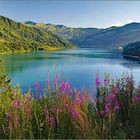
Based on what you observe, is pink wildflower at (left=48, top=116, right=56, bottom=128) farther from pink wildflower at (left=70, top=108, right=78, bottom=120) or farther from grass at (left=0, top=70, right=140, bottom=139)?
pink wildflower at (left=70, top=108, right=78, bottom=120)

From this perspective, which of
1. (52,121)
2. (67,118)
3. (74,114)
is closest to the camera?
(74,114)

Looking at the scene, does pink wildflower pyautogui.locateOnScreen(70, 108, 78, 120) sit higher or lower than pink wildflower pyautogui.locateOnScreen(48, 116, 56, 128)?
higher

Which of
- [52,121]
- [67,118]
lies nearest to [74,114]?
[67,118]

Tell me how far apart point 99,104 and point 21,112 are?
227 cm

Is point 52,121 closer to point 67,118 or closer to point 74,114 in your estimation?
point 67,118

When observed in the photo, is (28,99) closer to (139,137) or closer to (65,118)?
(65,118)

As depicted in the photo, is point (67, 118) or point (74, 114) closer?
point (74, 114)

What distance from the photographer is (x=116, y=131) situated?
6.88m

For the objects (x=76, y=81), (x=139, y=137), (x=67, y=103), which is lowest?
(x=76, y=81)

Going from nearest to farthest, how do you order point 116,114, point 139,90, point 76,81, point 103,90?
point 116,114 < point 139,90 < point 103,90 < point 76,81

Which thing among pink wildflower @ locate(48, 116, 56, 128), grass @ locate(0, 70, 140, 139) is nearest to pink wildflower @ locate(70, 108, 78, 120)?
grass @ locate(0, 70, 140, 139)

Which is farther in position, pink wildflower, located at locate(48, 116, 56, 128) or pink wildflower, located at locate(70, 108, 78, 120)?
pink wildflower, located at locate(48, 116, 56, 128)

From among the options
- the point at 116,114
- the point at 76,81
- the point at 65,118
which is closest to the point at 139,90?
the point at 116,114

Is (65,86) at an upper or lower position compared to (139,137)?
upper
